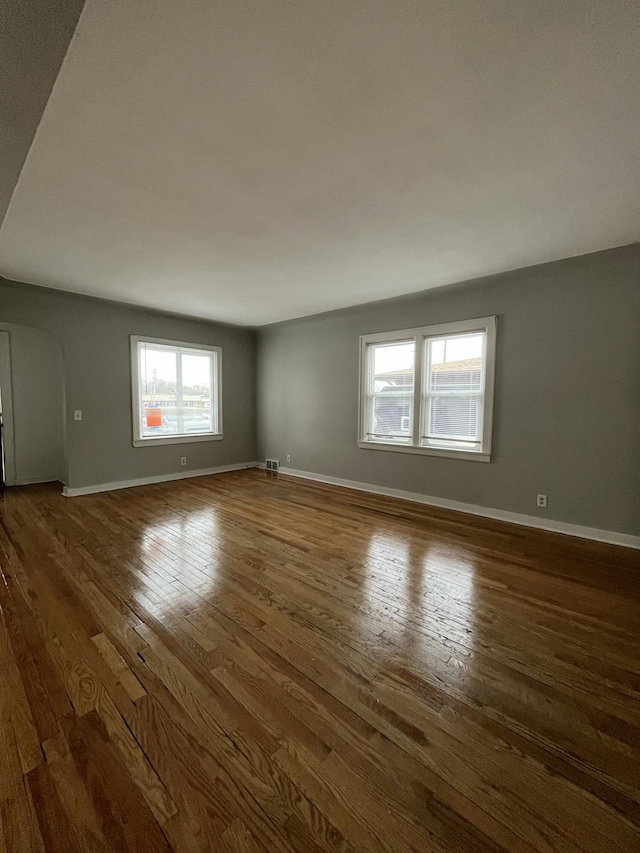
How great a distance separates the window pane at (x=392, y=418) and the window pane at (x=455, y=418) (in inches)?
11.9

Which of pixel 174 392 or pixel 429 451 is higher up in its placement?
pixel 174 392

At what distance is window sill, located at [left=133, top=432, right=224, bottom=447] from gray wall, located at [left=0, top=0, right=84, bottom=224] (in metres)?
4.06

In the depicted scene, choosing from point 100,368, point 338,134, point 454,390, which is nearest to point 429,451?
point 454,390

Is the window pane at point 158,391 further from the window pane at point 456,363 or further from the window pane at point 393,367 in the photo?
the window pane at point 456,363

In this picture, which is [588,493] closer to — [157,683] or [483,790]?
[483,790]

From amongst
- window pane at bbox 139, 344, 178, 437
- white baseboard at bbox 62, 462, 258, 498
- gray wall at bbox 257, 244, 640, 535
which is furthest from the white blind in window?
window pane at bbox 139, 344, 178, 437

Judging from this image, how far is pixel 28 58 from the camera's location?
133cm

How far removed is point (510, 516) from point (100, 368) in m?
5.68

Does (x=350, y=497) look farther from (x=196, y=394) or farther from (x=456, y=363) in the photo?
(x=196, y=394)

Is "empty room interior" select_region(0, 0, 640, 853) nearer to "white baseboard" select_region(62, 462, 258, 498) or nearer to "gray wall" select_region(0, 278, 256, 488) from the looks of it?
"gray wall" select_region(0, 278, 256, 488)

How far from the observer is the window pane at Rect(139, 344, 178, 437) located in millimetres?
5387

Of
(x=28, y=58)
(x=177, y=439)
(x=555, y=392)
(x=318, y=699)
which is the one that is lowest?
(x=318, y=699)

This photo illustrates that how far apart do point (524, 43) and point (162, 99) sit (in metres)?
1.49

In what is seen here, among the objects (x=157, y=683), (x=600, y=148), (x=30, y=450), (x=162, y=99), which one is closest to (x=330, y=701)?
(x=157, y=683)
